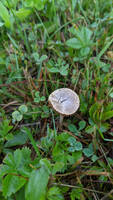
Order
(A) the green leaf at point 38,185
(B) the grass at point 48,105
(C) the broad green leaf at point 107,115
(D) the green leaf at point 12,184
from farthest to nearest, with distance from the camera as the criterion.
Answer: (C) the broad green leaf at point 107,115
(B) the grass at point 48,105
(D) the green leaf at point 12,184
(A) the green leaf at point 38,185

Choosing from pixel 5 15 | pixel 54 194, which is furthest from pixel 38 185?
pixel 5 15

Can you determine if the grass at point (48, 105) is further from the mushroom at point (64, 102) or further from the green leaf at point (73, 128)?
the mushroom at point (64, 102)

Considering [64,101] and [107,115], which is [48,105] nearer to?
[64,101]

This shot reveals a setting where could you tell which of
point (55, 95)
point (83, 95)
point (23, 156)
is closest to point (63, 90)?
point (55, 95)

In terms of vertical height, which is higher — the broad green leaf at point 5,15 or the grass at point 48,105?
the broad green leaf at point 5,15

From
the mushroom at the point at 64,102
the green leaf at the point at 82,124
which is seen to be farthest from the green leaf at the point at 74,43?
the green leaf at the point at 82,124

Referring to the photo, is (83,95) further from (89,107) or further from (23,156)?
(23,156)
